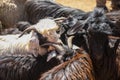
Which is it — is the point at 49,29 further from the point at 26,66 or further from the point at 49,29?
the point at 26,66

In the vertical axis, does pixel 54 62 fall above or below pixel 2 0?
above

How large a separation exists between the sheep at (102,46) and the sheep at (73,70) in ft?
0.65

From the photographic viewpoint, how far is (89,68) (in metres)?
1.96

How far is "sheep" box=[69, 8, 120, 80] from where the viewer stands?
2158mm

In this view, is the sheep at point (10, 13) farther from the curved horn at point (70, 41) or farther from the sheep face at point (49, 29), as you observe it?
the curved horn at point (70, 41)

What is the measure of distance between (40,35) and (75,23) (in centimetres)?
39

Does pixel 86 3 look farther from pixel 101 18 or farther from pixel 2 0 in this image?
pixel 101 18

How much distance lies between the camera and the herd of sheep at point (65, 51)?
1922mm

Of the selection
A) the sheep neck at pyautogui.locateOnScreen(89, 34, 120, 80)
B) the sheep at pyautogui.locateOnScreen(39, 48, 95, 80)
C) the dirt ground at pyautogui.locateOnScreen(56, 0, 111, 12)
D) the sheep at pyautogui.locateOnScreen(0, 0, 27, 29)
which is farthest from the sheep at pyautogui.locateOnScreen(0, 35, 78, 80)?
the dirt ground at pyautogui.locateOnScreen(56, 0, 111, 12)

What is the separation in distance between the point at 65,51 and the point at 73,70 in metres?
0.19

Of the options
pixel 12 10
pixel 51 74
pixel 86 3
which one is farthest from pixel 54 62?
pixel 86 3

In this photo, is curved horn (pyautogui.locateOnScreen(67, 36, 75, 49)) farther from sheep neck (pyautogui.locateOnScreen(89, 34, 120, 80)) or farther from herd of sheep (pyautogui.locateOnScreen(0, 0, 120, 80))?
sheep neck (pyautogui.locateOnScreen(89, 34, 120, 80))

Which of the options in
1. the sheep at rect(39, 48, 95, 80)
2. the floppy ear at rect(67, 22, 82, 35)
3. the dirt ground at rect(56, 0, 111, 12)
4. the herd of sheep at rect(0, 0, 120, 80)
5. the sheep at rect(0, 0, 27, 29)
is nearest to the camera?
the sheep at rect(39, 48, 95, 80)

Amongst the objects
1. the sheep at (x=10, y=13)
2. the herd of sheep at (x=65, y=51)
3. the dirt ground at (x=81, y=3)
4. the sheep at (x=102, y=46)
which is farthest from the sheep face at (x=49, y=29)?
the dirt ground at (x=81, y=3)
